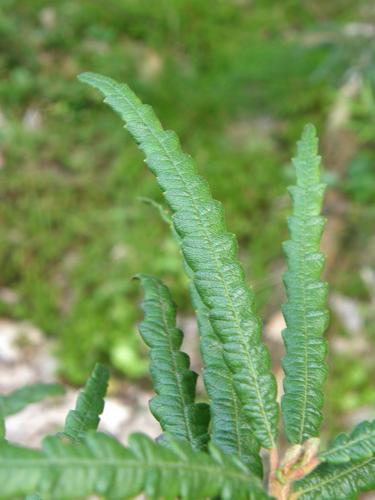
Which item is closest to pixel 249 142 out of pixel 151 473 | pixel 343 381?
pixel 343 381

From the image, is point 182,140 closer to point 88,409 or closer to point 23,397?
point 23,397

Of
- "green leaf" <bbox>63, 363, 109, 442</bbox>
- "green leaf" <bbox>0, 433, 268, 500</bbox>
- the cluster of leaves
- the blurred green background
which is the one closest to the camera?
"green leaf" <bbox>0, 433, 268, 500</bbox>

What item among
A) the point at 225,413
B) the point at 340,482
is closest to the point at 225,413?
the point at 225,413

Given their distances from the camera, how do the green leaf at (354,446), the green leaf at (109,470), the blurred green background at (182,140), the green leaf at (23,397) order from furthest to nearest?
the blurred green background at (182,140)
the green leaf at (23,397)
the green leaf at (354,446)
the green leaf at (109,470)

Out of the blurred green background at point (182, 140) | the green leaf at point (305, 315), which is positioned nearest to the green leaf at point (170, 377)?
the green leaf at point (305, 315)

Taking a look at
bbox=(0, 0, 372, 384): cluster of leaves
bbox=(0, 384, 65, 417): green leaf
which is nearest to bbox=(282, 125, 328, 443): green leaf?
bbox=(0, 384, 65, 417): green leaf

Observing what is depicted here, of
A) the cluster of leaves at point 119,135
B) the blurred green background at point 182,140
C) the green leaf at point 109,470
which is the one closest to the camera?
the green leaf at point 109,470

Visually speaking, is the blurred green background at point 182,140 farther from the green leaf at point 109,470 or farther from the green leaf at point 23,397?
the green leaf at point 109,470

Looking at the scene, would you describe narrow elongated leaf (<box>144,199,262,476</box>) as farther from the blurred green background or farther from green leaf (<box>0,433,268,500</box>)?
the blurred green background
